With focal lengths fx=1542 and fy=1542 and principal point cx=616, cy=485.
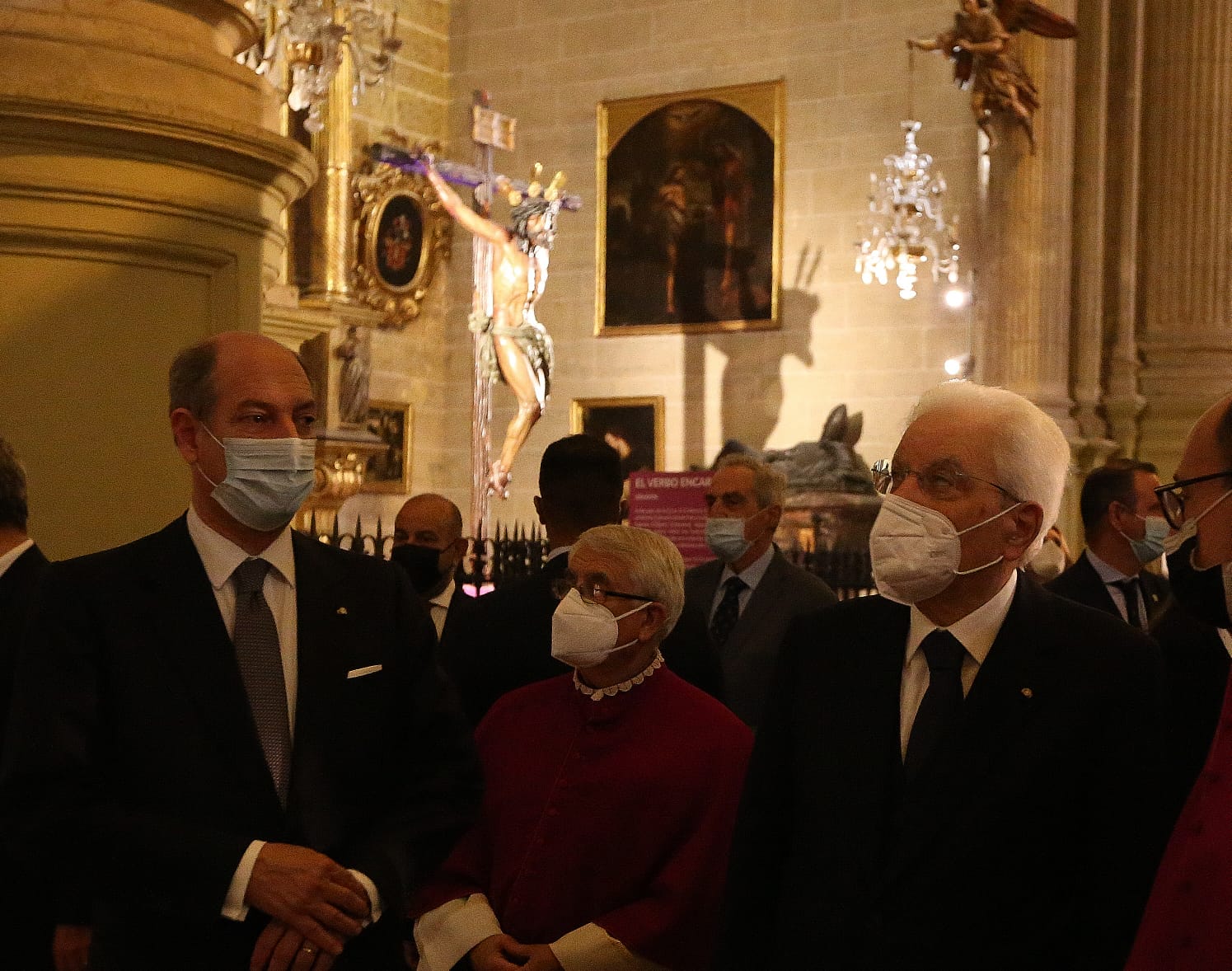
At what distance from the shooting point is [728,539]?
17.5 ft

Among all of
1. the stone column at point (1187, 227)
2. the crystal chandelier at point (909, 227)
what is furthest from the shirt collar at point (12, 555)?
the crystal chandelier at point (909, 227)

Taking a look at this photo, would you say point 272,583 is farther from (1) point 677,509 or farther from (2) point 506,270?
(2) point 506,270

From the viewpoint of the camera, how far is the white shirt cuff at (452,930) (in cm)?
300

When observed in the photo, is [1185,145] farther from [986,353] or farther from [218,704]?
[218,704]

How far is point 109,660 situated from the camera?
2479 mm

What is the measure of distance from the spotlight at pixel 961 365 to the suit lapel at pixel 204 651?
522 inches

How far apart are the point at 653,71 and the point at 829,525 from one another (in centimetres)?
687

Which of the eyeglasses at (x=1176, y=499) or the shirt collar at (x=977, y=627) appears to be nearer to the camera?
the eyeglasses at (x=1176, y=499)

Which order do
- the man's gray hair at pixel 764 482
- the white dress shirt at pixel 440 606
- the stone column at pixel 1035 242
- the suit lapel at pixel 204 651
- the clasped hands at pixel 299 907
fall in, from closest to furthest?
the clasped hands at pixel 299 907
the suit lapel at pixel 204 651
the man's gray hair at pixel 764 482
the white dress shirt at pixel 440 606
the stone column at pixel 1035 242

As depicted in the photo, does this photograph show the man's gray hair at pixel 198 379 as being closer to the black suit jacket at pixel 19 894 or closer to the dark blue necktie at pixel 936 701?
the black suit jacket at pixel 19 894

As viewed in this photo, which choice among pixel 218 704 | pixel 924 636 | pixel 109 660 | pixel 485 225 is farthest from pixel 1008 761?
pixel 485 225

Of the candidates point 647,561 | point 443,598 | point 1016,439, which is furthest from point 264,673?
point 443,598

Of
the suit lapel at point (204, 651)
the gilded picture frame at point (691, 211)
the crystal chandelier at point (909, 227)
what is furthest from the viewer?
the gilded picture frame at point (691, 211)

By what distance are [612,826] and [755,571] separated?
2292 millimetres
